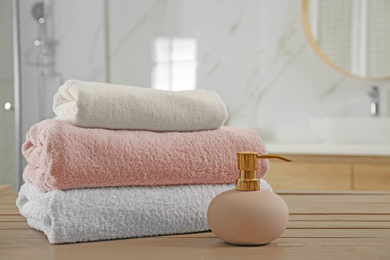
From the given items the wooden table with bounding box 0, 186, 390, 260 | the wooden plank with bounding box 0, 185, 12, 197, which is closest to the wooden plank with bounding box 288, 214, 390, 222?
the wooden table with bounding box 0, 186, 390, 260

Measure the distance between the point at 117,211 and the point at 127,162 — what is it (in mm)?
58

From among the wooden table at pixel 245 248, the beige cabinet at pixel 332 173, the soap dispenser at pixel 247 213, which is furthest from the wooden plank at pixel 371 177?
the soap dispenser at pixel 247 213

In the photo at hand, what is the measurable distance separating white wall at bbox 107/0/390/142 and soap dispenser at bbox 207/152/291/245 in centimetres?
184

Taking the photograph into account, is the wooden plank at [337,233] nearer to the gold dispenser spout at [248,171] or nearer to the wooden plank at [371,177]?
the gold dispenser spout at [248,171]

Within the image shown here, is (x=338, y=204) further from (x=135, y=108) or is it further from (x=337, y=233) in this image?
(x=135, y=108)

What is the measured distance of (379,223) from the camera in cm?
67

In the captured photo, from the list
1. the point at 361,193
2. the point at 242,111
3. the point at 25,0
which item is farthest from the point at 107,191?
the point at 25,0

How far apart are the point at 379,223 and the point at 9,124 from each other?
64.4 inches

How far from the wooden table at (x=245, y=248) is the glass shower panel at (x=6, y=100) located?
129 cm

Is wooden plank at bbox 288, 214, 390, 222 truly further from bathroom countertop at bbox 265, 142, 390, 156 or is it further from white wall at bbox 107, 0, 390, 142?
white wall at bbox 107, 0, 390, 142

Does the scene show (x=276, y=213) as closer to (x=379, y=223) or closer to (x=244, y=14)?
(x=379, y=223)

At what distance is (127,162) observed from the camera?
1.92ft

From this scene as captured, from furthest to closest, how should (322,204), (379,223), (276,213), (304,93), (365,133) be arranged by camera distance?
(304,93)
(365,133)
(322,204)
(379,223)
(276,213)

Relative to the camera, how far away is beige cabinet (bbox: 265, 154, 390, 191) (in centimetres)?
169
